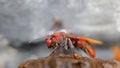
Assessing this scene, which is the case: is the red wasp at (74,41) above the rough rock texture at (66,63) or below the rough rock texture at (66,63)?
above

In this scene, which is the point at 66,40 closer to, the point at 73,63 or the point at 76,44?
the point at 76,44

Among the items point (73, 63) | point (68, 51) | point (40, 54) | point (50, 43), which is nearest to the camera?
point (73, 63)

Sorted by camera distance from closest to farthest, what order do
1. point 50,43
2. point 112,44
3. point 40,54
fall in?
1. point 50,43
2. point 112,44
3. point 40,54

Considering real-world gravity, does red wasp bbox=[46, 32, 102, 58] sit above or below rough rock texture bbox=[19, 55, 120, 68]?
above

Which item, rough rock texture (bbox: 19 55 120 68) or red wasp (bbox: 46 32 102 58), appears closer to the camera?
rough rock texture (bbox: 19 55 120 68)

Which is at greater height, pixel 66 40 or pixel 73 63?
pixel 66 40

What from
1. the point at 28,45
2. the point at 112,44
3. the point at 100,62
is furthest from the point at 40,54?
the point at 100,62

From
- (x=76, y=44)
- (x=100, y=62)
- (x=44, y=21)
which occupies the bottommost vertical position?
(x=100, y=62)

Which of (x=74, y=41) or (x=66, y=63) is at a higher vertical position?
(x=74, y=41)

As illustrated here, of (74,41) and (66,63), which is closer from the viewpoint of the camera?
(66,63)

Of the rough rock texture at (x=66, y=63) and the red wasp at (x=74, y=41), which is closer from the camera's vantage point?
the rough rock texture at (x=66, y=63)

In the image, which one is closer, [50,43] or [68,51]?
[68,51]
